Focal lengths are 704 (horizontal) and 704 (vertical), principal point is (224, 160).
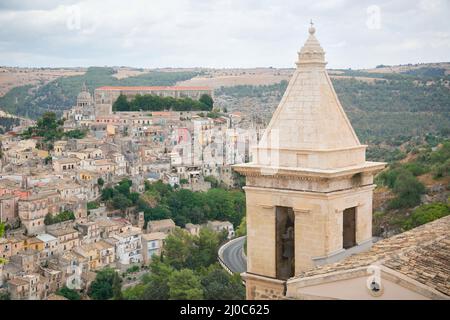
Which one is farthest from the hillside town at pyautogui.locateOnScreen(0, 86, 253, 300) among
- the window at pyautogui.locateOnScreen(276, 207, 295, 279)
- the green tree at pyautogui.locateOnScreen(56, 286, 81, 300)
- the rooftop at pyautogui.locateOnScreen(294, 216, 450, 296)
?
the rooftop at pyautogui.locateOnScreen(294, 216, 450, 296)

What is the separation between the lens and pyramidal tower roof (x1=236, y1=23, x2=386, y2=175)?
4.84 meters

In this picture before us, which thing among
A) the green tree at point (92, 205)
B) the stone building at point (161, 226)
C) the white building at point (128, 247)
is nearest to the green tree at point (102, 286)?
the white building at point (128, 247)

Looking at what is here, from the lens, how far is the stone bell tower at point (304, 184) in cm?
483

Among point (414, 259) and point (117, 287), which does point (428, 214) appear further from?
point (414, 259)

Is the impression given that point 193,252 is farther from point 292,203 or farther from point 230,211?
point 292,203

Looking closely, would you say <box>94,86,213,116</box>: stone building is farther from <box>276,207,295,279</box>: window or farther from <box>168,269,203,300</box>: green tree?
<box>276,207,295,279</box>: window

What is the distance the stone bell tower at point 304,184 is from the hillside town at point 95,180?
61.3 ft

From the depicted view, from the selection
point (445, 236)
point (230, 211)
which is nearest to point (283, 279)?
point (445, 236)

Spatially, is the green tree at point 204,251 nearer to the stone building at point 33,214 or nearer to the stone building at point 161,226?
the stone building at point 161,226

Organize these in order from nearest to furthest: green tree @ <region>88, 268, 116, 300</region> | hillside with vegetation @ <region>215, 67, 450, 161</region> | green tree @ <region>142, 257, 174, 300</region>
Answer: green tree @ <region>142, 257, 174, 300</region> → green tree @ <region>88, 268, 116, 300</region> → hillside with vegetation @ <region>215, 67, 450, 161</region>

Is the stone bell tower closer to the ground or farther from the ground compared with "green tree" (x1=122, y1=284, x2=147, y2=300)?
farther from the ground

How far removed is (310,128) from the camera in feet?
16.0

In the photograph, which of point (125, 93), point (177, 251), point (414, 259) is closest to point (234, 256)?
point (177, 251)

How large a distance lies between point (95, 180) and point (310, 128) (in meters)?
31.4
